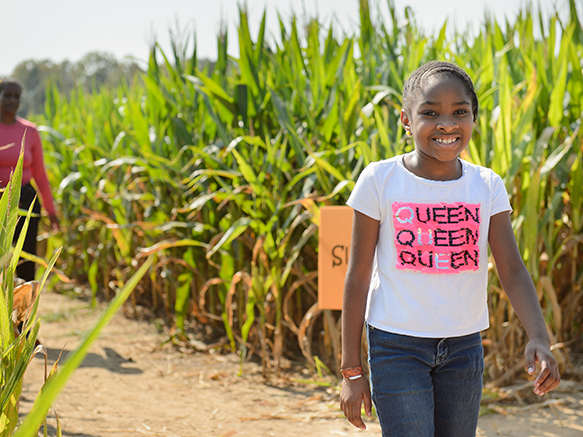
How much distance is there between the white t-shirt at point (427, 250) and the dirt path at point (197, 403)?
1.02 metres

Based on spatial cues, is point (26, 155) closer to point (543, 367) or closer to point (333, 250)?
point (333, 250)

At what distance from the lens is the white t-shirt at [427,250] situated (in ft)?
3.95

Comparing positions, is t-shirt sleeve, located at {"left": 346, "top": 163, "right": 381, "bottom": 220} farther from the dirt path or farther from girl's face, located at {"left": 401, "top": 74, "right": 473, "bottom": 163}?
the dirt path

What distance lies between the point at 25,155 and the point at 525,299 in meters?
2.76

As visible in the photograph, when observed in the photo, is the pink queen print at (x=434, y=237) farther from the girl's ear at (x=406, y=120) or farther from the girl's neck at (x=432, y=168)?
the girl's ear at (x=406, y=120)

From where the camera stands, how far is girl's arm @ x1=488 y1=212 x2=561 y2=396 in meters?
1.10

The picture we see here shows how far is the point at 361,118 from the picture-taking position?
9.12ft

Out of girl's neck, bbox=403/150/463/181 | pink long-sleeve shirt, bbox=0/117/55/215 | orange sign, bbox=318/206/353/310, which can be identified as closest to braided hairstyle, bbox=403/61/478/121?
girl's neck, bbox=403/150/463/181

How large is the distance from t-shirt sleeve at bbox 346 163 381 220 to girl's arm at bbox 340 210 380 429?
0.05 ft

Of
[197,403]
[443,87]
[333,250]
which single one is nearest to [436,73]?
[443,87]

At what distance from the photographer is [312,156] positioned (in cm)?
250

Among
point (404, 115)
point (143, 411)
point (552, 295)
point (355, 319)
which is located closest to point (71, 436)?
point (143, 411)

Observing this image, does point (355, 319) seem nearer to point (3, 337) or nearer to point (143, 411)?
point (3, 337)

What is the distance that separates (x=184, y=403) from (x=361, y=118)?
1.67m
